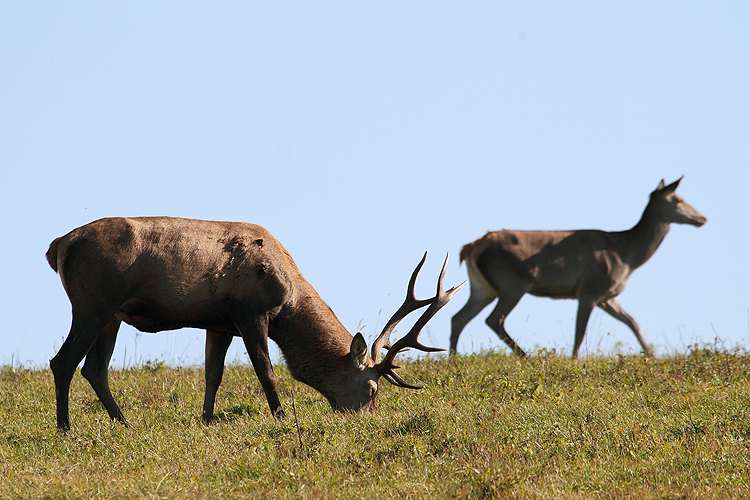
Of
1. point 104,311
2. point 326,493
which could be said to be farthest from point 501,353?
point 326,493

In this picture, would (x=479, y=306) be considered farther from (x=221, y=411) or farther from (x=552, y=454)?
(x=552, y=454)

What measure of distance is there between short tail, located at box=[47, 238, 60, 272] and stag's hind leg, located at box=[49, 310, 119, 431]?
60cm

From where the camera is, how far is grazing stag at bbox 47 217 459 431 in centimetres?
691

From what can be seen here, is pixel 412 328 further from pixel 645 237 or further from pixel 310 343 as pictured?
pixel 645 237

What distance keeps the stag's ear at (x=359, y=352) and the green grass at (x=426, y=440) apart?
1.58 feet

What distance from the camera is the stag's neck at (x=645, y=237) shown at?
1341 centimetres

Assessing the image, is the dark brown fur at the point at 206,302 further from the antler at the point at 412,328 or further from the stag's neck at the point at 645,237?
the stag's neck at the point at 645,237

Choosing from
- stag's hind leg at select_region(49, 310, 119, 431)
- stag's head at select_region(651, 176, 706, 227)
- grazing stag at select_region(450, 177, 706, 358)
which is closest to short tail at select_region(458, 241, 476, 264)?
grazing stag at select_region(450, 177, 706, 358)

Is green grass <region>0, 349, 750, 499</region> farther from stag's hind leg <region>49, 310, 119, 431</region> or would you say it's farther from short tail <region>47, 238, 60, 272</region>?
short tail <region>47, 238, 60, 272</region>

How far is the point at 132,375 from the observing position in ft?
30.1

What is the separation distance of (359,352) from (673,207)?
871 centimetres

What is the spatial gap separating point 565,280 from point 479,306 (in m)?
1.45

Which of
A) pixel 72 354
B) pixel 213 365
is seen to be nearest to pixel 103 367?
pixel 72 354

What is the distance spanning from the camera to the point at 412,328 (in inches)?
300
